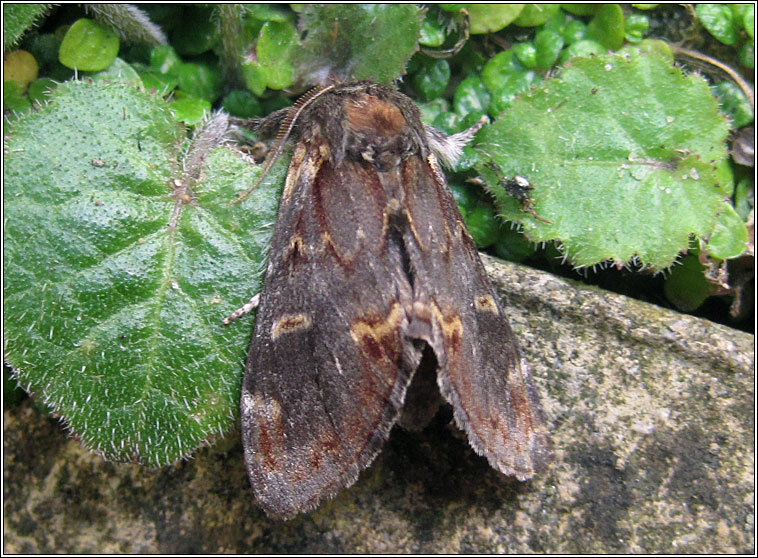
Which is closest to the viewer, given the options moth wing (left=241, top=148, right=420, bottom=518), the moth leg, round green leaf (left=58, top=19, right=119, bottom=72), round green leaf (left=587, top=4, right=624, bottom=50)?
moth wing (left=241, top=148, right=420, bottom=518)

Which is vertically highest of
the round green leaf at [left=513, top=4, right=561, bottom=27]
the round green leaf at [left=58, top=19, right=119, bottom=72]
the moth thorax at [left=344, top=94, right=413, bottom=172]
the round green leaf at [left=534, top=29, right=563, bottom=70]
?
the round green leaf at [left=513, top=4, right=561, bottom=27]

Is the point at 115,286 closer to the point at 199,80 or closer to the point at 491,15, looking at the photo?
the point at 199,80

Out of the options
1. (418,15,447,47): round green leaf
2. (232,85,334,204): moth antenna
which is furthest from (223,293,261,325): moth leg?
(418,15,447,47): round green leaf

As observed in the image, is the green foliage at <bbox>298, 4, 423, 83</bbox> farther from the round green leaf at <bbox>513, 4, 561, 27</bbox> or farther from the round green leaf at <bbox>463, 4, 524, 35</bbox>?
the round green leaf at <bbox>513, 4, 561, 27</bbox>

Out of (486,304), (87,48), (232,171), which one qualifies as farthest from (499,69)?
(87,48)

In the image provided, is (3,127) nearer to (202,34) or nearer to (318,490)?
(202,34)

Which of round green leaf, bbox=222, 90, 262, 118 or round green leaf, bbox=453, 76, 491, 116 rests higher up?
round green leaf, bbox=453, 76, 491, 116

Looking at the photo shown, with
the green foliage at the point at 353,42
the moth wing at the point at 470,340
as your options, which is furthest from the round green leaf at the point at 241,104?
the moth wing at the point at 470,340
